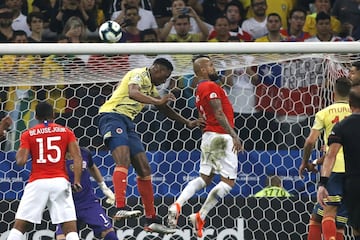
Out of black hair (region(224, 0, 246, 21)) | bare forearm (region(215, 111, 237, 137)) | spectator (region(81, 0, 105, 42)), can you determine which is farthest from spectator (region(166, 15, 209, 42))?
bare forearm (region(215, 111, 237, 137))

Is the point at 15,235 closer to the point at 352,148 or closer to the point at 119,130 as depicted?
the point at 119,130

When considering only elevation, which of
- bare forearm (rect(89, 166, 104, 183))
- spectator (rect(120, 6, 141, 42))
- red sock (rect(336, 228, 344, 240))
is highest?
spectator (rect(120, 6, 141, 42))

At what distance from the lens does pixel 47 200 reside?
10859 mm

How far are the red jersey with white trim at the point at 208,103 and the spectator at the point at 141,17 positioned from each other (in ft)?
10.5

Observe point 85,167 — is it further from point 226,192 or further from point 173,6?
point 173,6

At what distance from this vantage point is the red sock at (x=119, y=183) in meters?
11.2

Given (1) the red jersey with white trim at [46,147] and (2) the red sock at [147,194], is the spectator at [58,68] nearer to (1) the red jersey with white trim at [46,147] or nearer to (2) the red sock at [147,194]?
(1) the red jersey with white trim at [46,147]

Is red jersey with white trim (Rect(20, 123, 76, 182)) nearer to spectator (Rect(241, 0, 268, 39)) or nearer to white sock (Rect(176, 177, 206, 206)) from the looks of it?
white sock (Rect(176, 177, 206, 206))

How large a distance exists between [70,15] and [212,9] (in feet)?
6.27

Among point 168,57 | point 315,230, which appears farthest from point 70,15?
point 315,230

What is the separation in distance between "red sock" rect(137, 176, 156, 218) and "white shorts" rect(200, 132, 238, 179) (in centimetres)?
62

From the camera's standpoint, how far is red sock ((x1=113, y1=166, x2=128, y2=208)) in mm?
11242

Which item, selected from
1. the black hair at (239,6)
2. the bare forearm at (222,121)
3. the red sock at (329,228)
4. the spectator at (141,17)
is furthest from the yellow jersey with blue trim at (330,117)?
the black hair at (239,6)

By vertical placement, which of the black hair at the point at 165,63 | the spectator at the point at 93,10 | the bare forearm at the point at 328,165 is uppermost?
the spectator at the point at 93,10
